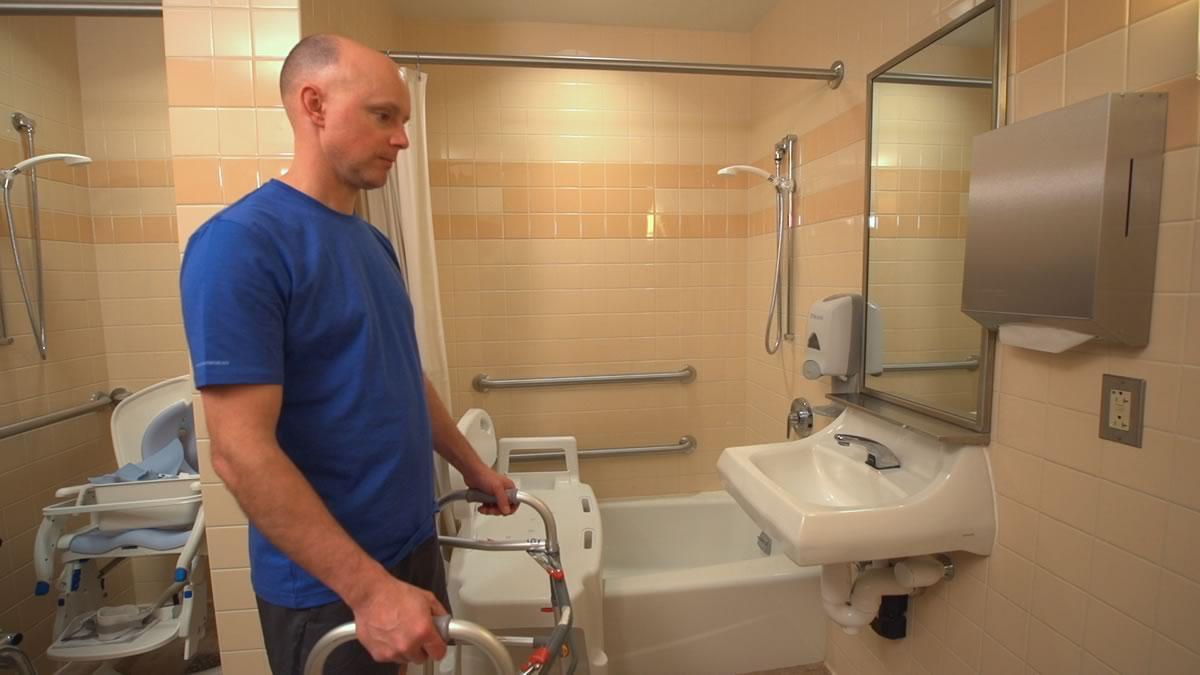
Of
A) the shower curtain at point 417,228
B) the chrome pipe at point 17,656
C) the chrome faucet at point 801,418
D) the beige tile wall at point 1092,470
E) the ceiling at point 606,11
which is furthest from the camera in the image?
the ceiling at point 606,11

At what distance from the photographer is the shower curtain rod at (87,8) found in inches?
47.5

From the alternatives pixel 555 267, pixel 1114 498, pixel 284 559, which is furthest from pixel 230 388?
pixel 555 267

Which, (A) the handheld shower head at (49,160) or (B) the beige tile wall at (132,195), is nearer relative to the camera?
(A) the handheld shower head at (49,160)

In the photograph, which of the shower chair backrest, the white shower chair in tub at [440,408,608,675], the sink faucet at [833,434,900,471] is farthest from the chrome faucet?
the shower chair backrest

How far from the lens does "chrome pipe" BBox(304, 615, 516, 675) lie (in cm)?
62

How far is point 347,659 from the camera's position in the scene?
0.85 m

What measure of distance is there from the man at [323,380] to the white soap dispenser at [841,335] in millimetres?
1201

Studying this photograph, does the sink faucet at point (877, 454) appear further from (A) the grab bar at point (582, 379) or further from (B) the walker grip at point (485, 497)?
(A) the grab bar at point (582, 379)

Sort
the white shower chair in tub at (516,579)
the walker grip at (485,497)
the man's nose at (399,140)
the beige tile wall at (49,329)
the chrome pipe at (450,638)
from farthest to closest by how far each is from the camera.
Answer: the beige tile wall at (49,329)
the white shower chair in tub at (516,579)
the walker grip at (485,497)
the man's nose at (399,140)
the chrome pipe at (450,638)

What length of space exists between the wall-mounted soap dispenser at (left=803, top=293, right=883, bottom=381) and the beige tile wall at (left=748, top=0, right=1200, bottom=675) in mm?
449

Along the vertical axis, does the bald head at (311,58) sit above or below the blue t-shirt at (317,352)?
above

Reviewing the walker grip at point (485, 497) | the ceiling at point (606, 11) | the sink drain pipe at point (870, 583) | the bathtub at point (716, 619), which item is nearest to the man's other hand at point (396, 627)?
the walker grip at point (485, 497)

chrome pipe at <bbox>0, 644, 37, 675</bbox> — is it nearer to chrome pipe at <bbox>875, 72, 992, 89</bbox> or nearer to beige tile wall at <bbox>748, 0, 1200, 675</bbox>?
beige tile wall at <bbox>748, 0, 1200, 675</bbox>

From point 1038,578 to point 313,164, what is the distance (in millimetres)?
1597
